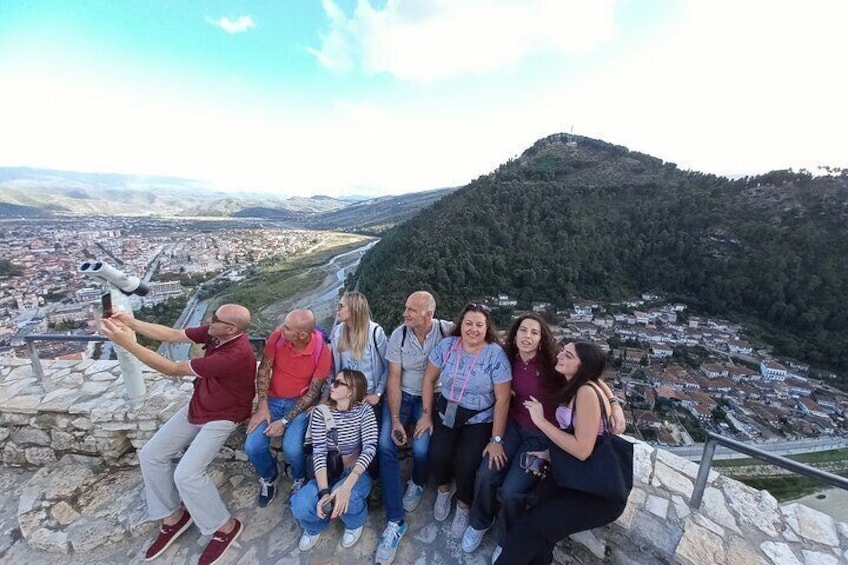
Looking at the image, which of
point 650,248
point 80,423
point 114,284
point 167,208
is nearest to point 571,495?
point 114,284

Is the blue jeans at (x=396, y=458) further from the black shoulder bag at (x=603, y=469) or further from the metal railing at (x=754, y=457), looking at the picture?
the metal railing at (x=754, y=457)

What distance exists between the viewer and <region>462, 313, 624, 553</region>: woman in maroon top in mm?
2127

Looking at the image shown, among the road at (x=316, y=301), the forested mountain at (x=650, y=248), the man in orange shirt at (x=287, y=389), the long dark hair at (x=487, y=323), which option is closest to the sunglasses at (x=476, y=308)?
the long dark hair at (x=487, y=323)

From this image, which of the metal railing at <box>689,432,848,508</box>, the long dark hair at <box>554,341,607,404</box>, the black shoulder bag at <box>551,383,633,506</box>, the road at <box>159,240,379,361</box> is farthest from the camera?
the road at <box>159,240,379,361</box>

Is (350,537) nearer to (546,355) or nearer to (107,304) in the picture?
(546,355)

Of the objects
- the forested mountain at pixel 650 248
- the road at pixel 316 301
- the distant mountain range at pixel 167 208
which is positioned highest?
the forested mountain at pixel 650 248

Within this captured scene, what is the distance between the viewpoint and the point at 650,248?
1435 inches

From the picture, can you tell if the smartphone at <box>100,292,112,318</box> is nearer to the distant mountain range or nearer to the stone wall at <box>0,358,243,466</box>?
the stone wall at <box>0,358,243,466</box>

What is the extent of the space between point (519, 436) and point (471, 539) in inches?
29.0

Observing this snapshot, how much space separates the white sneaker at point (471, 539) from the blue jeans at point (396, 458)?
0.44 metres

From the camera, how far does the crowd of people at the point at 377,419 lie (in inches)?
84.6

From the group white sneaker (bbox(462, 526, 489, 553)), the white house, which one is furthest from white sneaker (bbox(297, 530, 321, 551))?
the white house

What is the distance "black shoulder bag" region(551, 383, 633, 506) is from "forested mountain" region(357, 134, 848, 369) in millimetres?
20096

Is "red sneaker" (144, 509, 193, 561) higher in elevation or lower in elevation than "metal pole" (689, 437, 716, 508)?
lower
